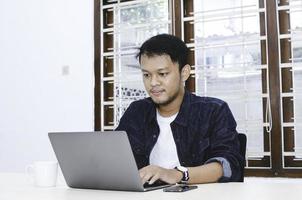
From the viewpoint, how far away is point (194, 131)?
1.85 metres

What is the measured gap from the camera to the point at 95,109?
364 centimetres

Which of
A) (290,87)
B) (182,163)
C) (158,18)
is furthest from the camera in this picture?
(158,18)

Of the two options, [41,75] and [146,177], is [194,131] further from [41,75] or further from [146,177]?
[41,75]

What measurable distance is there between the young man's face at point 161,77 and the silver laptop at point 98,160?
606 mm

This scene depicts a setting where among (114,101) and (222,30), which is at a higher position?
(222,30)

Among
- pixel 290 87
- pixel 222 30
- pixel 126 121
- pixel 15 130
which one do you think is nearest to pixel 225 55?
pixel 222 30

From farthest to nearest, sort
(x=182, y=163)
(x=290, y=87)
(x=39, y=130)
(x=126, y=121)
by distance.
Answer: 1. (x=39, y=130)
2. (x=290, y=87)
3. (x=126, y=121)
4. (x=182, y=163)

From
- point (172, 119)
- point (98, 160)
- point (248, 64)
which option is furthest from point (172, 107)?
point (248, 64)

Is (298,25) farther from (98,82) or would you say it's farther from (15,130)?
A: (15,130)

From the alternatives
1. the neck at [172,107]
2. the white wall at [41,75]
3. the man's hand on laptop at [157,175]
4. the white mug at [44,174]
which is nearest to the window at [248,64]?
the white wall at [41,75]

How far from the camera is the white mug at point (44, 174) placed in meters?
1.43

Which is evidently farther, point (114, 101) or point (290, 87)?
point (114, 101)

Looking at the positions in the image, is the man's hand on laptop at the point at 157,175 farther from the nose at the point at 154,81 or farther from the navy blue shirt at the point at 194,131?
the nose at the point at 154,81

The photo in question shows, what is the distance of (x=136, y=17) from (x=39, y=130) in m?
1.37
